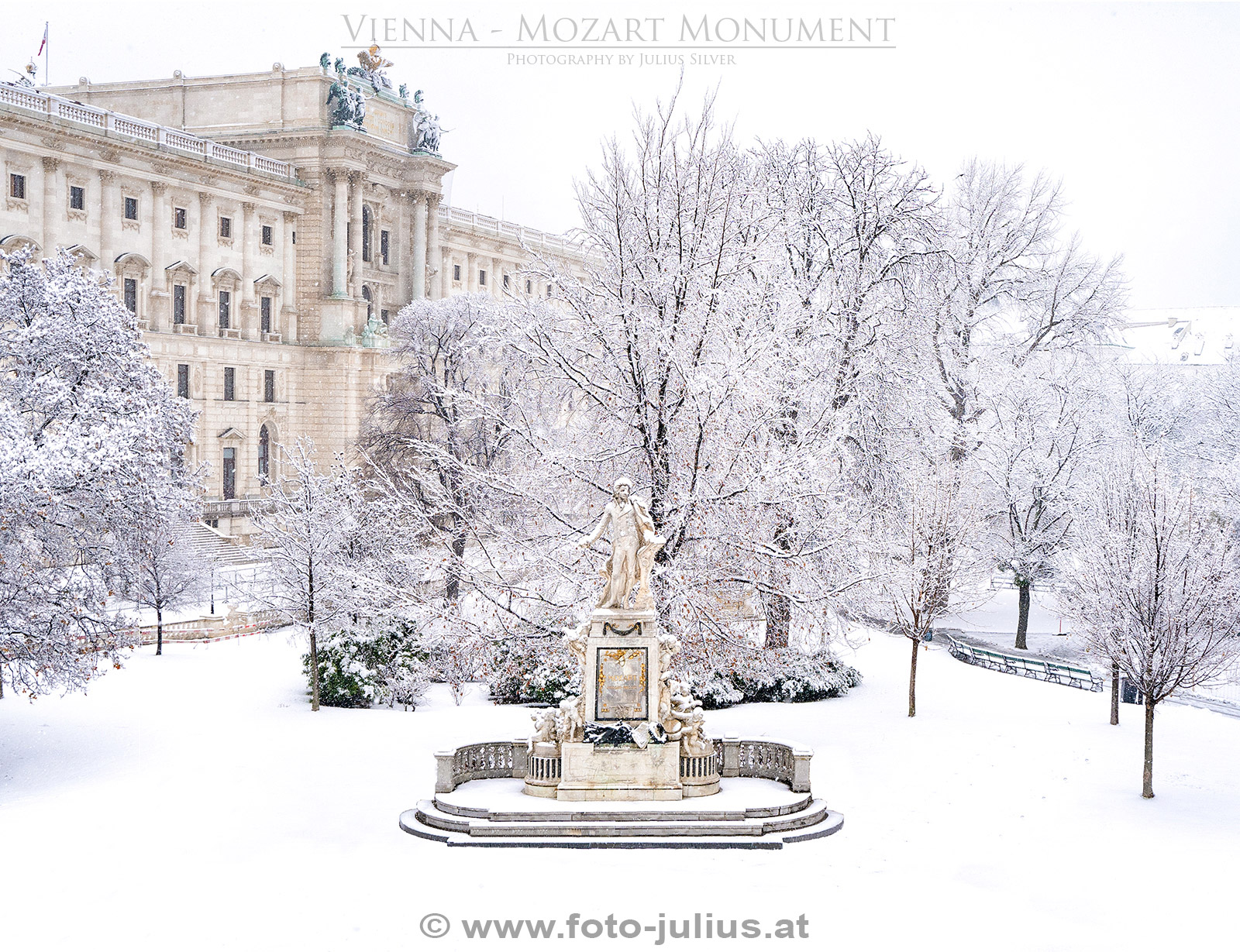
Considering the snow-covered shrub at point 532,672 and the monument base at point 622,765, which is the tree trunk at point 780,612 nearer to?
the snow-covered shrub at point 532,672

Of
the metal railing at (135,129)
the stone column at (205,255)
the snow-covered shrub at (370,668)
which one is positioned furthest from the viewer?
the stone column at (205,255)

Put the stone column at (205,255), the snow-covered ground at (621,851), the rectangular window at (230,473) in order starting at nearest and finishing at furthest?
the snow-covered ground at (621,851) → the stone column at (205,255) → the rectangular window at (230,473)

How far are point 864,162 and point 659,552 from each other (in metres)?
13.3

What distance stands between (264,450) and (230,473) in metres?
3.01

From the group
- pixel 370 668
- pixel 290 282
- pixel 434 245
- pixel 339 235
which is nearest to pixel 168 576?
pixel 370 668

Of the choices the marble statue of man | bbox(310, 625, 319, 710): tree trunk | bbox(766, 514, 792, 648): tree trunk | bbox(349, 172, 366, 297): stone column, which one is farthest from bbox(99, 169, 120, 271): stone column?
the marble statue of man

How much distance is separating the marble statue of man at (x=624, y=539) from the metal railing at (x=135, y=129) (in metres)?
42.6

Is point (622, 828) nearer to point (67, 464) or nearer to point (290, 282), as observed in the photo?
point (67, 464)

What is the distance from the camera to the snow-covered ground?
12.9 m

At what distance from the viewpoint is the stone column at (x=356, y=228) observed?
211ft

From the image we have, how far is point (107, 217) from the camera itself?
53.9 m

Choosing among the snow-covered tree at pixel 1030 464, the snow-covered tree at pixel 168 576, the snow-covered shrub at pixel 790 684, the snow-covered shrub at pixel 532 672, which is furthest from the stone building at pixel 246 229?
the snow-covered shrub at pixel 790 684

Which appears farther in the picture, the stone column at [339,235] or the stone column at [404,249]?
the stone column at [404,249]

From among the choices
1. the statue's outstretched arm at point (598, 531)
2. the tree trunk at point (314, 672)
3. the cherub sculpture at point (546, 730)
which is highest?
the statue's outstretched arm at point (598, 531)
